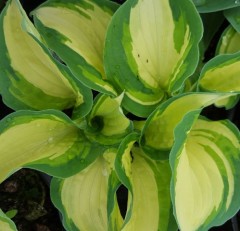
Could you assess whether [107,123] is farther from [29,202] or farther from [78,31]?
[29,202]

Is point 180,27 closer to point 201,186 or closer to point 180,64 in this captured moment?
point 180,64

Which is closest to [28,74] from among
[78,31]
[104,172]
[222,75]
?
[78,31]

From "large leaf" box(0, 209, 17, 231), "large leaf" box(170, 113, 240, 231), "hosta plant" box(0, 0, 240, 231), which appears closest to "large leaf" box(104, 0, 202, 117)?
"hosta plant" box(0, 0, 240, 231)

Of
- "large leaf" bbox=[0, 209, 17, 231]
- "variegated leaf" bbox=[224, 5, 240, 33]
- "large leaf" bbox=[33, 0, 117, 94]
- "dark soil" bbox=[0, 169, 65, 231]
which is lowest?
"dark soil" bbox=[0, 169, 65, 231]

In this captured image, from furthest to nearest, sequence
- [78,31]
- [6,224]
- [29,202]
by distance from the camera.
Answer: [29,202] → [78,31] → [6,224]

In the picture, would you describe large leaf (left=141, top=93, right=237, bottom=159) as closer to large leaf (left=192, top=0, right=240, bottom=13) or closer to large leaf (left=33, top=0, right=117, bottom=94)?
large leaf (left=33, top=0, right=117, bottom=94)

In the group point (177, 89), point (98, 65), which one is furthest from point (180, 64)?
point (98, 65)
